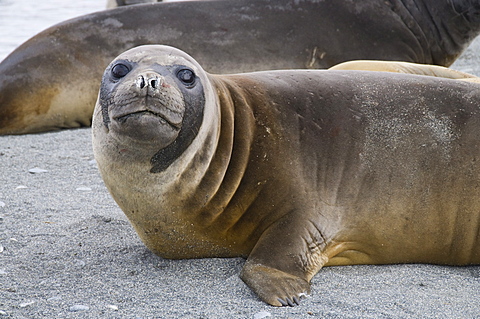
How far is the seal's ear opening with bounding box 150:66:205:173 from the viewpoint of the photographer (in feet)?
10.4

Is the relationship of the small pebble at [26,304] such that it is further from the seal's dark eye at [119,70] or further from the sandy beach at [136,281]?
the seal's dark eye at [119,70]

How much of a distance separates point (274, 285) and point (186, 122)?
2.52ft

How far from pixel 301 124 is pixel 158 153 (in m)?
0.74

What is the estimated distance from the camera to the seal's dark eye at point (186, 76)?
324cm

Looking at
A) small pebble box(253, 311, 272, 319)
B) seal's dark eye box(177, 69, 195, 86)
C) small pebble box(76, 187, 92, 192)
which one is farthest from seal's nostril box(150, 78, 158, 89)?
small pebble box(76, 187, 92, 192)

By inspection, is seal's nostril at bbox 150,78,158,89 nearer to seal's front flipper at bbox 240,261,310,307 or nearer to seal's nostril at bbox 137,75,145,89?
seal's nostril at bbox 137,75,145,89

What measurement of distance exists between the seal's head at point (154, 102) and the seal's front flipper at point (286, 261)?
55cm

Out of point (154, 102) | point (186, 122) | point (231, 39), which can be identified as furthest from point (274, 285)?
point (231, 39)

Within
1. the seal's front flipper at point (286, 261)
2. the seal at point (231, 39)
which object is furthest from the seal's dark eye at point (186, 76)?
the seal at point (231, 39)

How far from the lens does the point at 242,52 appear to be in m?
6.97

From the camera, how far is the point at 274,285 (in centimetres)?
303

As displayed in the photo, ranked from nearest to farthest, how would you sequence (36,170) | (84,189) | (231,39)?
(84,189)
(36,170)
(231,39)

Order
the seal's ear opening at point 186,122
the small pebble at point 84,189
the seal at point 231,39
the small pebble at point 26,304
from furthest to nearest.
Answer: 1. the seal at point 231,39
2. the small pebble at point 84,189
3. the seal's ear opening at point 186,122
4. the small pebble at point 26,304

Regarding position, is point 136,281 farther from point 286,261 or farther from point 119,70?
point 119,70
